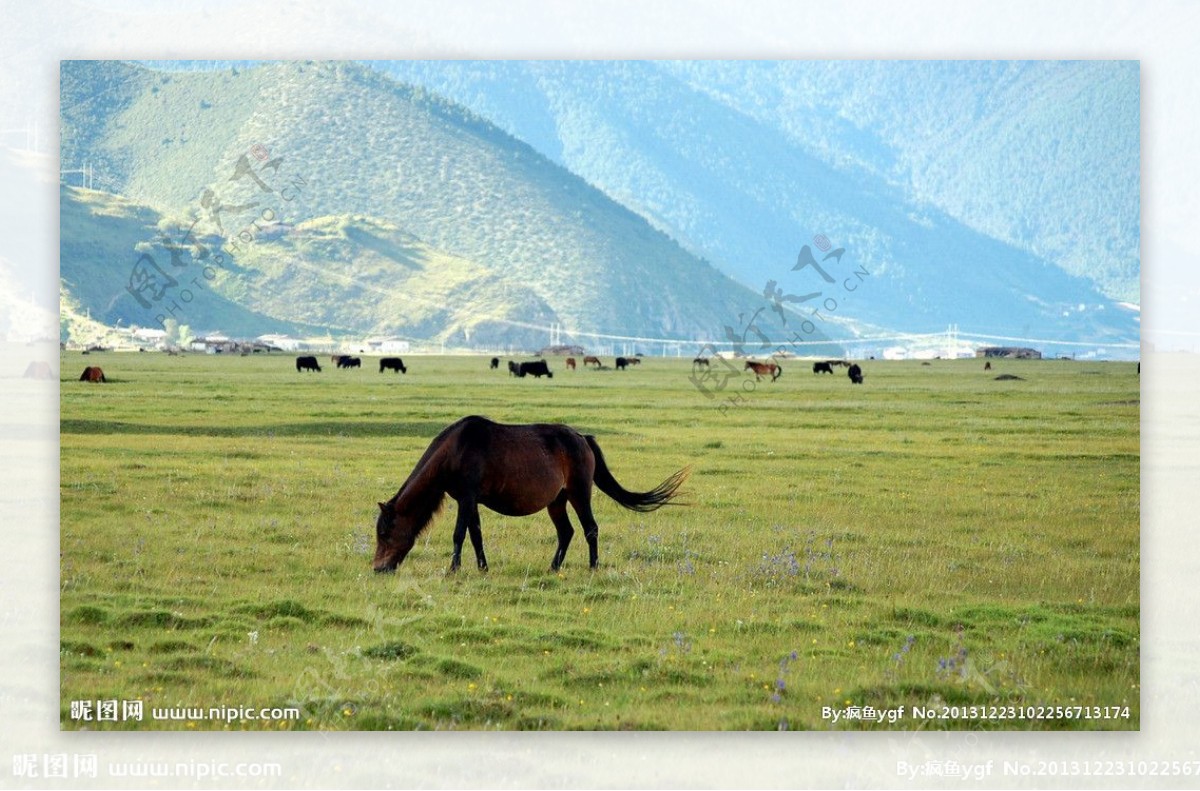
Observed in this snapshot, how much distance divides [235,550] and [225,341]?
8596cm

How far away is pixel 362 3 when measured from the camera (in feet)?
46.3

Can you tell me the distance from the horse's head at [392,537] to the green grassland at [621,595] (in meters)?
0.23

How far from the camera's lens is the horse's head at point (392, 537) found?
14.4 m

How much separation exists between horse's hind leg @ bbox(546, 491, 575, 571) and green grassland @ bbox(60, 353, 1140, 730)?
0.21 meters

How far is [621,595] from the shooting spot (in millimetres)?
13953

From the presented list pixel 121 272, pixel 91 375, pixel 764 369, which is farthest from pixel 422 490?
pixel 764 369

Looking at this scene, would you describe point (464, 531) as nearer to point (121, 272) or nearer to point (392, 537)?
point (392, 537)

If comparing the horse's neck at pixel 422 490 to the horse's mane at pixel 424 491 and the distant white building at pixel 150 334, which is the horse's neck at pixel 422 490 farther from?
the distant white building at pixel 150 334

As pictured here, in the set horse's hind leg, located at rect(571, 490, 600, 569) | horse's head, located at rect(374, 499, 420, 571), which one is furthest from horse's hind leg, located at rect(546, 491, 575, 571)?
horse's head, located at rect(374, 499, 420, 571)

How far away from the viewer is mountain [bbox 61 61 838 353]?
315 ft

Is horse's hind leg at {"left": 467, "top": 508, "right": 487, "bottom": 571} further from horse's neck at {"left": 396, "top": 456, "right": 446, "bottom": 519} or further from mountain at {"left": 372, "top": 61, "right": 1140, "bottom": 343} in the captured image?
mountain at {"left": 372, "top": 61, "right": 1140, "bottom": 343}

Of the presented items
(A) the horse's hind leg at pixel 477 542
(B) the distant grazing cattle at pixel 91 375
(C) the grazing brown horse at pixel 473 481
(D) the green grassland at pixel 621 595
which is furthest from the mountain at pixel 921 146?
(B) the distant grazing cattle at pixel 91 375

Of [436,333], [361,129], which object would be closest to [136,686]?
[436,333]

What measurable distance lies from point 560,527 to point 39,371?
6.02 meters
